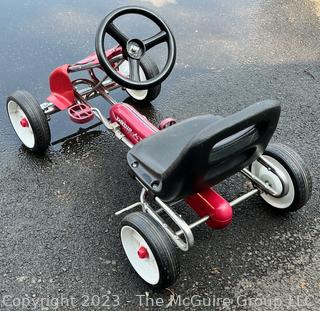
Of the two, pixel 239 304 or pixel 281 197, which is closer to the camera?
pixel 239 304

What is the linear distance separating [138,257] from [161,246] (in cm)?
31

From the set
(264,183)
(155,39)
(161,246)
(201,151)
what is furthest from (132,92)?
(201,151)

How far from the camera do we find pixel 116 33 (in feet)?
9.43

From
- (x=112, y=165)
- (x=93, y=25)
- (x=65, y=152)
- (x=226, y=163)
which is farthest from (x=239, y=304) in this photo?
(x=93, y=25)

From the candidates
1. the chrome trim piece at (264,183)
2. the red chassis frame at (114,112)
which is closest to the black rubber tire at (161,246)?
the red chassis frame at (114,112)

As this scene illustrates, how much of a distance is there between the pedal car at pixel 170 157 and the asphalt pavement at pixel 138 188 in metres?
0.18

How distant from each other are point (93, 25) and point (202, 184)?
10.1ft

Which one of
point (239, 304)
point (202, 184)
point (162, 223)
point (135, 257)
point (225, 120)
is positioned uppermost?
point (225, 120)

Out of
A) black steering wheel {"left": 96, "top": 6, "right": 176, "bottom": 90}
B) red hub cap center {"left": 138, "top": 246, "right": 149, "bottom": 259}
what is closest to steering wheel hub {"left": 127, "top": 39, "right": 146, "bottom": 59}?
black steering wheel {"left": 96, "top": 6, "right": 176, "bottom": 90}

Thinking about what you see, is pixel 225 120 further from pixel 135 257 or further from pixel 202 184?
pixel 135 257

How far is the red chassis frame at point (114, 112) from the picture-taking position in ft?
8.11

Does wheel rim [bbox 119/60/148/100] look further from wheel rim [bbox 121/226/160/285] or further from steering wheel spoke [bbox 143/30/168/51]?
wheel rim [bbox 121/226/160/285]

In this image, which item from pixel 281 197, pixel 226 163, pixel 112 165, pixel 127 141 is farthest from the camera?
pixel 112 165

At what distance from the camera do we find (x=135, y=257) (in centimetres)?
260
